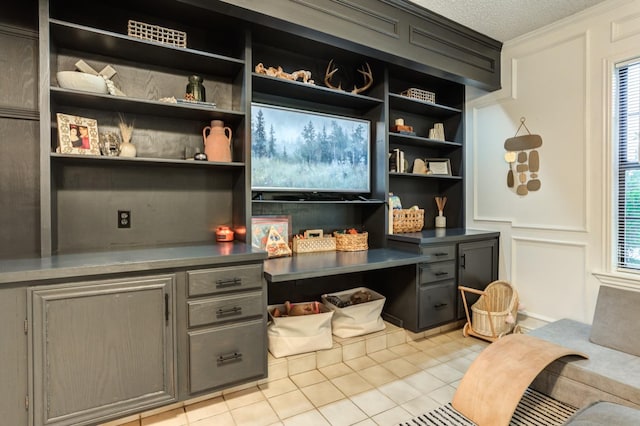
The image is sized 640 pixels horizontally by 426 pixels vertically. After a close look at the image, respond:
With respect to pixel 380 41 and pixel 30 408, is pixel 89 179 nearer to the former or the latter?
pixel 30 408

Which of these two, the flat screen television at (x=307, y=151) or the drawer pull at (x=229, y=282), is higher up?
the flat screen television at (x=307, y=151)

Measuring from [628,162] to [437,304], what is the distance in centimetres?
181

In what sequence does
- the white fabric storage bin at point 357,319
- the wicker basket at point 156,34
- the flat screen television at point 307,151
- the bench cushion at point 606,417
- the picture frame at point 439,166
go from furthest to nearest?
the picture frame at point 439,166 < the white fabric storage bin at point 357,319 < the flat screen television at point 307,151 < the wicker basket at point 156,34 < the bench cushion at point 606,417

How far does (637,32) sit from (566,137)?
0.81 meters

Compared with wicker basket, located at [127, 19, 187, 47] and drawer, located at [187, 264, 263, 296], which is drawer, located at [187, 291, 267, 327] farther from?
wicker basket, located at [127, 19, 187, 47]

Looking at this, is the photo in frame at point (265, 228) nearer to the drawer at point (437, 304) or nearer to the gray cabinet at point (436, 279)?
the gray cabinet at point (436, 279)

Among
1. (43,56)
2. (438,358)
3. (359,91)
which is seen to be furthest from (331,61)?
(438,358)

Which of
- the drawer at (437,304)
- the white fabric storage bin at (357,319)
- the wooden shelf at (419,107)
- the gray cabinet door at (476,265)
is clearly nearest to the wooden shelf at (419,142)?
the wooden shelf at (419,107)

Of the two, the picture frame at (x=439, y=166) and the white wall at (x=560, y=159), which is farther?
the picture frame at (x=439, y=166)

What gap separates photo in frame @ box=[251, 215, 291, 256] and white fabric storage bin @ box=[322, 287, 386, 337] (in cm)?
73

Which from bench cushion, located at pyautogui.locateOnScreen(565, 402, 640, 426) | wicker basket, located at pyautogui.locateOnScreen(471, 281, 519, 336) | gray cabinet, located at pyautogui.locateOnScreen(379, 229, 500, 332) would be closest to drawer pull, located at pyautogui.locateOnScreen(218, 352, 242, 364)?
gray cabinet, located at pyautogui.locateOnScreen(379, 229, 500, 332)

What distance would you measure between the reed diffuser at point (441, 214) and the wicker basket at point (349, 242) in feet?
3.78

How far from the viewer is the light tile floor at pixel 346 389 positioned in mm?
1817

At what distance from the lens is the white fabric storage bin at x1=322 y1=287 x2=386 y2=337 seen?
102 inches
